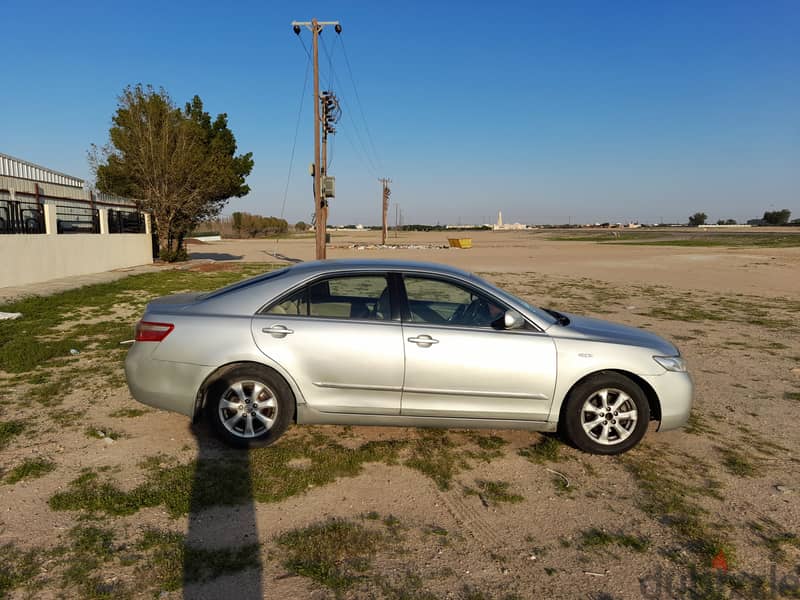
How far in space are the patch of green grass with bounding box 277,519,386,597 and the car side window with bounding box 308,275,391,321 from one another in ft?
5.24

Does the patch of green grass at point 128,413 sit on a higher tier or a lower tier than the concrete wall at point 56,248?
lower

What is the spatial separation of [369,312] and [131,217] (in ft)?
73.2

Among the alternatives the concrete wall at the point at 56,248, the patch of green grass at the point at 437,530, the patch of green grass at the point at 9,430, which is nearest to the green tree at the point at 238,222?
the concrete wall at the point at 56,248

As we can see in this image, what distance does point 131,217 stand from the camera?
2280 centimetres

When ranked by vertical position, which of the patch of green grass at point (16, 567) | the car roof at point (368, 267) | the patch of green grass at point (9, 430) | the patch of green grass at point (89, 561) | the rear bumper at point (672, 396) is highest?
the car roof at point (368, 267)

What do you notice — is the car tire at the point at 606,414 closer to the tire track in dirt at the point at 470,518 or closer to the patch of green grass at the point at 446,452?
the patch of green grass at the point at 446,452

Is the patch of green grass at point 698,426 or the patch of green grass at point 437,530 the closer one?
the patch of green grass at point 437,530

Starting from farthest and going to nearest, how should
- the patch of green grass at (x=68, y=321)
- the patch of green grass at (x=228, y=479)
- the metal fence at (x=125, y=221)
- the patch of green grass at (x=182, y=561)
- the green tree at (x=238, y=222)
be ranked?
the green tree at (x=238, y=222) → the metal fence at (x=125, y=221) → the patch of green grass at (x=68, y=321) → the patch of green grass at (x=228, y=479) → the patch of green grass at (x=182, y=561)

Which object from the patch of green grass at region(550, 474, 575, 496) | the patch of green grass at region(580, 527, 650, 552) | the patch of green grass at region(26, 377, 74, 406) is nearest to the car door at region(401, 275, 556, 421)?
the patch of green grass at region(550, 474, 575, 496)

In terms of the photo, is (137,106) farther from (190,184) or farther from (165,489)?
(165,489)

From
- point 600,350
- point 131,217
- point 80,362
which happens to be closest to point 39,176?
point 131,217

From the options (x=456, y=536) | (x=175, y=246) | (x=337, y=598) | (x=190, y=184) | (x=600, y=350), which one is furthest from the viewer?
(x=175, y=246)

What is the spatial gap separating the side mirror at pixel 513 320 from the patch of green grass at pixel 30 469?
11.4 ft

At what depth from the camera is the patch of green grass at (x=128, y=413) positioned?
4.71 m
